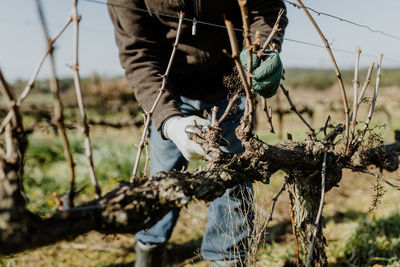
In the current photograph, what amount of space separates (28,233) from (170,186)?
0.48 m

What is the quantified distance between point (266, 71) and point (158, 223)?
1508 mm

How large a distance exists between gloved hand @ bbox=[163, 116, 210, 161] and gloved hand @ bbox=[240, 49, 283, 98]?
0.34m

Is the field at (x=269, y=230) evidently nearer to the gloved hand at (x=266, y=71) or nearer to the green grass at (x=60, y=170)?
the green grass at (x=60, y=170)

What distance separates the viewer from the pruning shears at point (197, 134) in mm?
1399

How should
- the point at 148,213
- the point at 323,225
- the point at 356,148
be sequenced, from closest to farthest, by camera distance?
the point at 148,213 < the point at 323,225 < the point at 356,148

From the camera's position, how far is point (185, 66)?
201 centimetres

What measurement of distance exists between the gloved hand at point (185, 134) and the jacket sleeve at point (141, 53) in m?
0.10

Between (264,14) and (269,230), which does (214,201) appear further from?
(269,230)

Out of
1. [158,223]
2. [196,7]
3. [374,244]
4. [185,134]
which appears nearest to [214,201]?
[158,223]

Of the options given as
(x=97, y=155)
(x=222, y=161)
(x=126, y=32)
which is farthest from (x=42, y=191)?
(x=222, y=161)

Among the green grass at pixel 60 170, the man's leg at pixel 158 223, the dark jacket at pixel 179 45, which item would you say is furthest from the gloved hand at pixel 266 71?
the green grass at pixel 60 170

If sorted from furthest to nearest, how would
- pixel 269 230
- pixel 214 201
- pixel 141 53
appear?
pixel 269 230 < pixel 214 201 < pixel 141 53

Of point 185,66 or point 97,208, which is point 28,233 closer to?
point 97,208

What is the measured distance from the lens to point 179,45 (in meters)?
1.96
